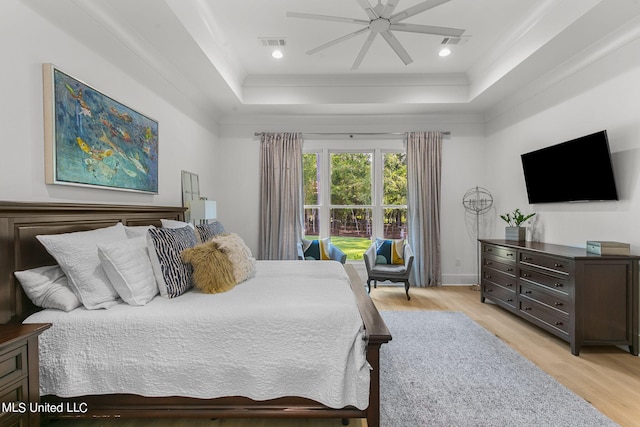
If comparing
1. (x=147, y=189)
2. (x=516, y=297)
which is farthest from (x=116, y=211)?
(x=516, y=297)

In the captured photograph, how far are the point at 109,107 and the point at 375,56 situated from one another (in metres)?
2.97

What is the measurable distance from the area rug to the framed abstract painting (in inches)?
102

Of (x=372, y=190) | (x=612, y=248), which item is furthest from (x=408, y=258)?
(x=612, y=248)

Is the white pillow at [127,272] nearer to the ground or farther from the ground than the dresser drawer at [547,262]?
farther from the ground

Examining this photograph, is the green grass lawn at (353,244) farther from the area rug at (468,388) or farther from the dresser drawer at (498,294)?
the area rug at (468,388)

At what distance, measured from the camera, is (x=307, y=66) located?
4.00m

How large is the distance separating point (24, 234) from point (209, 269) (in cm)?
98

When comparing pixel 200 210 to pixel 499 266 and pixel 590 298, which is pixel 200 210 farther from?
pixel 590 298

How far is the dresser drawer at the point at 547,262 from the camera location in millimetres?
2615

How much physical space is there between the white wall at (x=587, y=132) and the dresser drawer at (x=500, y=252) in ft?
1.83

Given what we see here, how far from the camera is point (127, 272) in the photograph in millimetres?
1680

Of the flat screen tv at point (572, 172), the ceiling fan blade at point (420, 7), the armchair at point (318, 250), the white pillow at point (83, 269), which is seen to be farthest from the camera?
the armchair at point (318, 250)

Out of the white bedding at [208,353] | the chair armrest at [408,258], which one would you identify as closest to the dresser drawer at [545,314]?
the chair armrest at [408,258]

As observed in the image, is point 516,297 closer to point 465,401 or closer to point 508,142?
point 465,401
